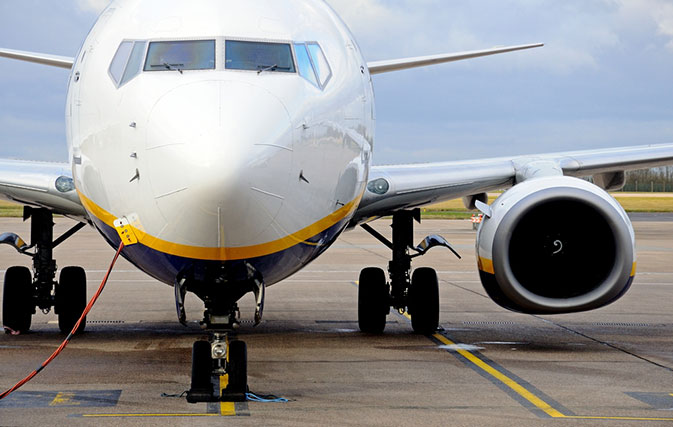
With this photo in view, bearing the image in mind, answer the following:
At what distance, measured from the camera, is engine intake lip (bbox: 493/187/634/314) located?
32.7 feet

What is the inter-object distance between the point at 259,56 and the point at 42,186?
3.67 meters

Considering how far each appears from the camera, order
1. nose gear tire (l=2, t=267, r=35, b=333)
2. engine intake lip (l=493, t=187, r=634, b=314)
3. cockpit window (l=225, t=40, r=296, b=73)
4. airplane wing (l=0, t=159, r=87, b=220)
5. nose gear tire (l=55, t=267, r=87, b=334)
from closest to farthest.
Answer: cockpit window (l=225, t=40, r=296, b=73), engine intake lip (l=493, t=187, r=634, b=314), airplane wing (l=0, t=159, r=87, b=220), nose gear tire (l=2, t=267, r=35, b=333), nose gear tire (l=55, t=267, r=87, b=334)

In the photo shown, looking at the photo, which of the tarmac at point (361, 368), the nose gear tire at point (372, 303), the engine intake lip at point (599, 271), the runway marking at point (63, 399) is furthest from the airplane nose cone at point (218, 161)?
the nose gear tire at point (372, 303)

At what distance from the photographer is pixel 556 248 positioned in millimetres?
10555

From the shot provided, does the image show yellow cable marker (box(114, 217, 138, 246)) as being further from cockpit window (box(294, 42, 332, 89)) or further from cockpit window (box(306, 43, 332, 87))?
cockpit window (box(306, 43, 332, 87))

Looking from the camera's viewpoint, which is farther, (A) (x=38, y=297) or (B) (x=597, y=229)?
(A) (x=38, y=297)

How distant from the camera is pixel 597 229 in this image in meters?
10.5

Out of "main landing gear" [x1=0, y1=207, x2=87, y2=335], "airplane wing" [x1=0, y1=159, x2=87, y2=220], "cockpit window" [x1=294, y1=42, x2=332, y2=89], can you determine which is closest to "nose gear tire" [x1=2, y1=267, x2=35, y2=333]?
"main landing gear" [x1=0, y1=207, x2=87, y2=335]

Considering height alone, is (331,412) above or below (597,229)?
below

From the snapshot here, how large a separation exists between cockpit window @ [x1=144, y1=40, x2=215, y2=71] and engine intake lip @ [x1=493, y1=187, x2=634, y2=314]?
3.87 meters

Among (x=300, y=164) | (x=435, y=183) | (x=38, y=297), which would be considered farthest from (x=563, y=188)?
(x=38, y=297)

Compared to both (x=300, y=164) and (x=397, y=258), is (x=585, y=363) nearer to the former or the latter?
(x=397, y=258)

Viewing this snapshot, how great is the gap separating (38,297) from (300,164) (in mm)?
6157

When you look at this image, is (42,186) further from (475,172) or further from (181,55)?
(475,172)
